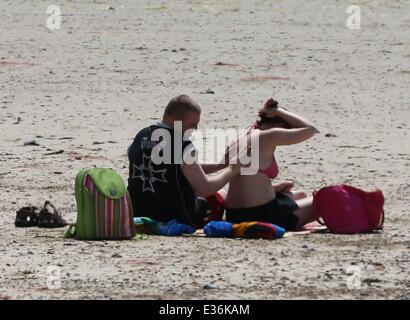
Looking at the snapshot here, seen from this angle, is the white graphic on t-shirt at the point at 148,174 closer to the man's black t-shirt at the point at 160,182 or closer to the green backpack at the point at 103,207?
the man's black t-shirt at the point at 160,182

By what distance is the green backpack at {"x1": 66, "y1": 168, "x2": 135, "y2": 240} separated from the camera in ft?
27.5

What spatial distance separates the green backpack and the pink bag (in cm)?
117

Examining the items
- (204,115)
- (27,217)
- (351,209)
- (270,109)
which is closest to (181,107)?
(270,109)

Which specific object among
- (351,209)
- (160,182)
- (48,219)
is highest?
(160,182)

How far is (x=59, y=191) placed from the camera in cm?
1029

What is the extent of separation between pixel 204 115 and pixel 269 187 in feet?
15.3

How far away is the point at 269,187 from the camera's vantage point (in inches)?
351

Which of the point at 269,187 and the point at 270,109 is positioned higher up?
the point at 270,109

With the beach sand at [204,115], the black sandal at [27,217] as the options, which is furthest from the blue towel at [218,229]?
the black sandal at [27,217]

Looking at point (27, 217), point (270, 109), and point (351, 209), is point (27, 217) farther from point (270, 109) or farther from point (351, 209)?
point (351, 209)

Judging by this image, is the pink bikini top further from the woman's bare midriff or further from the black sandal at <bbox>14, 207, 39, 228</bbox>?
the black sandal at <bbox>14, 207, 39, 228</bbox>

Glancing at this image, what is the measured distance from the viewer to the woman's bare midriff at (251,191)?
882 cm

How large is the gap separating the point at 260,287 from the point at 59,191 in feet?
10.9

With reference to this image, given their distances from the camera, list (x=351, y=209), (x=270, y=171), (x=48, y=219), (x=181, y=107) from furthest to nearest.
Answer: (x=48, y=219), (x=270, y=171), (x=351, y=209), (x=181, y=107)
